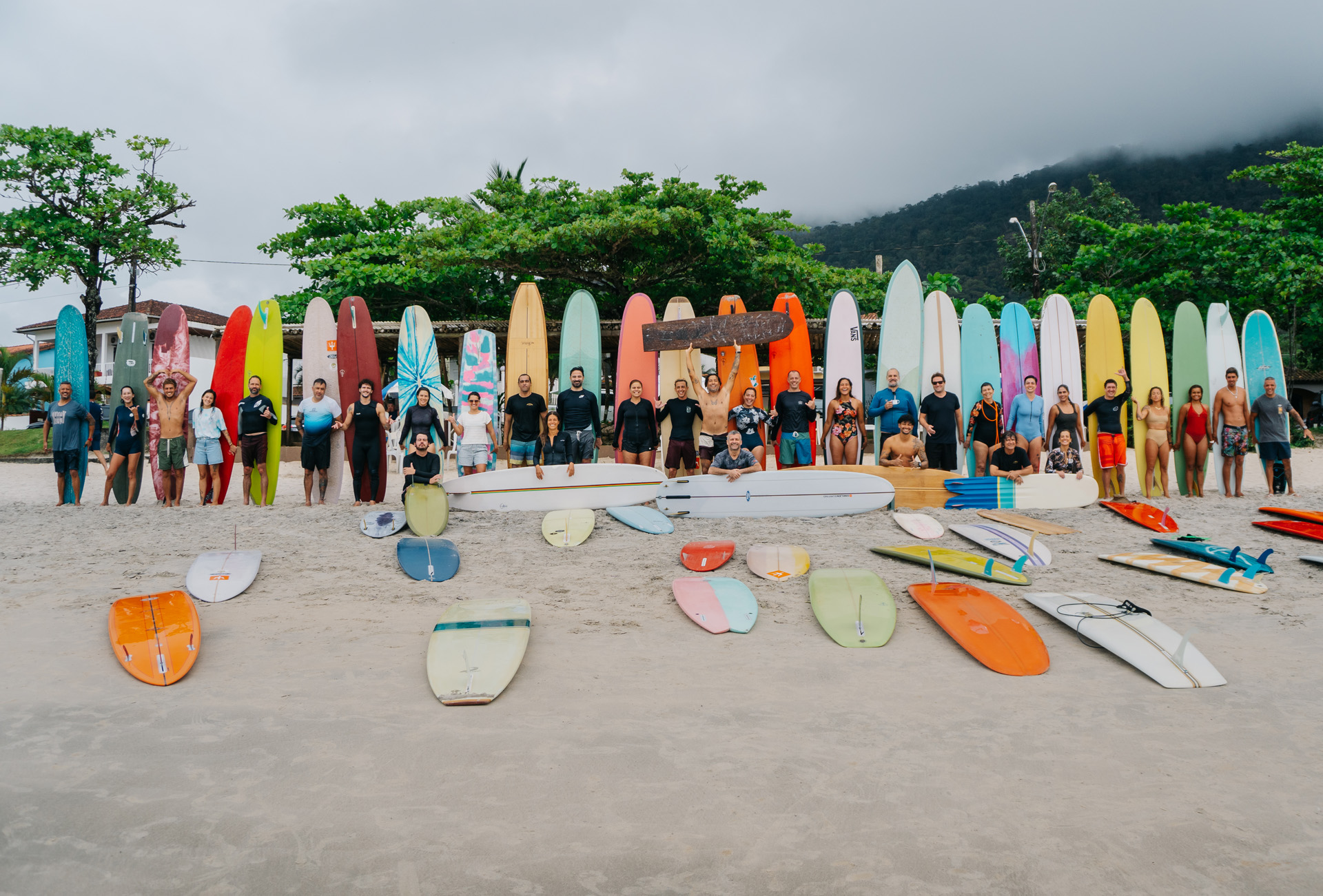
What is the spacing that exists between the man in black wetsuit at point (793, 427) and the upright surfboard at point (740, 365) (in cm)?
18

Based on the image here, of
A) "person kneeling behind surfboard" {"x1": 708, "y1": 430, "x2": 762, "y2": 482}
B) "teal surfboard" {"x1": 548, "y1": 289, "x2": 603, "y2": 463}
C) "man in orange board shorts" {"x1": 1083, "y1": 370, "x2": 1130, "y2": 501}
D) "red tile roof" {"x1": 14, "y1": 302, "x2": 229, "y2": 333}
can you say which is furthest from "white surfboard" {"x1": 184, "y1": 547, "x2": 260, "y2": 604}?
"red tile roof" {"x1": 14, "y1": 302, "x2": 229, "y2": 333}

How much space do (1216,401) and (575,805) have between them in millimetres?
7391

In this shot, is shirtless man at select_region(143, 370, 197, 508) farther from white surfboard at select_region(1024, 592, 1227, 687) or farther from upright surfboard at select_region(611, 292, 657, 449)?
white surfboard at select_region(1024, 592, 1227, 687)

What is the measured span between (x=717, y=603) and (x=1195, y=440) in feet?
18.6

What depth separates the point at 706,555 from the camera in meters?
4.52

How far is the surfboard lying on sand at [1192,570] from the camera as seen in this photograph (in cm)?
419

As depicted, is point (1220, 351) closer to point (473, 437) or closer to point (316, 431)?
point (473, 437)

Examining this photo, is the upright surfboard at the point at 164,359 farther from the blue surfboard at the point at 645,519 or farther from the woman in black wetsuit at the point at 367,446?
the blue surfboard at the point at 645,519

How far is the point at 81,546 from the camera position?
4.72 meters

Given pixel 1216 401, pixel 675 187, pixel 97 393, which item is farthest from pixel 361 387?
pixel 97 393

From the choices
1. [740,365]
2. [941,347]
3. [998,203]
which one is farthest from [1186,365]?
[998,203]

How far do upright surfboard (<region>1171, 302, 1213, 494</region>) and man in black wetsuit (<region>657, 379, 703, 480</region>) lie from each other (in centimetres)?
464

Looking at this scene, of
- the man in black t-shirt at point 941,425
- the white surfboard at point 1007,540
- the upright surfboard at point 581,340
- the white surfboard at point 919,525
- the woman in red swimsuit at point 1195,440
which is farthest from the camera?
the upright surfboard at point 581,340

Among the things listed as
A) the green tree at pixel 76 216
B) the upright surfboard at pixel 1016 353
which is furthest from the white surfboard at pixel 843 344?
the green tree at pixel 76 216
